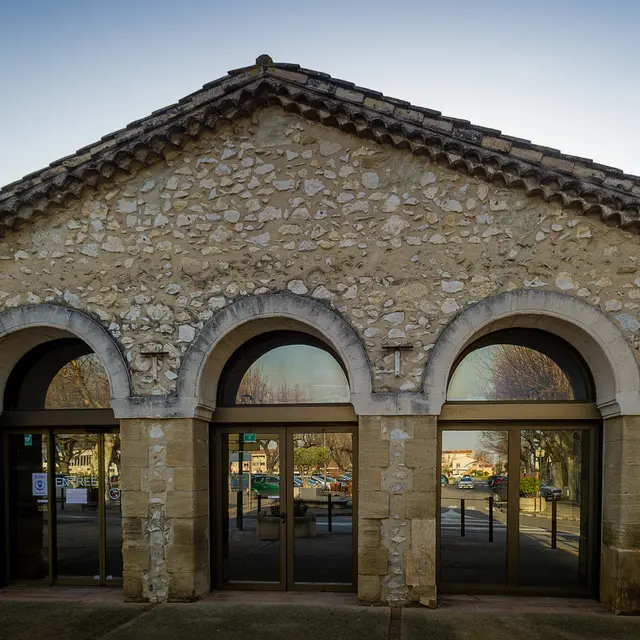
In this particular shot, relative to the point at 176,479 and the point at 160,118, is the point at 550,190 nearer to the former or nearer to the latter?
the point at 160,118

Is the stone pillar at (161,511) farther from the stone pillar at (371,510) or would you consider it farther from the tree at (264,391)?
the stone pillar at (371,510)

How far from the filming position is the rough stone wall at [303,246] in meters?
6.62

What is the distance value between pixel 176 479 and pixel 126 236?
120 inches

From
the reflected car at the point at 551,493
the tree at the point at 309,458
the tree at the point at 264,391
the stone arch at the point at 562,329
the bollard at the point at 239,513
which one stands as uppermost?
the stone arch at the point at 562,329

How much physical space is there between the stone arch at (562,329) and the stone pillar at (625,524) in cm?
34

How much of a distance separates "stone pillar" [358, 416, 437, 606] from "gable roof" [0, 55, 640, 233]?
300cm

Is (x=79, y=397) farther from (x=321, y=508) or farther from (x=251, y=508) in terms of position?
(x=321, y=508)

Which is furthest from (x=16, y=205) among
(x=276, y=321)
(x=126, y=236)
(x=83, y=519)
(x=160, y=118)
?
(x=83, y=519)

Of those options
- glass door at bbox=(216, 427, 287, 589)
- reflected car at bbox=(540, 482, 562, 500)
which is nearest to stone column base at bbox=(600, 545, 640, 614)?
reflected car at bbox=(540, 482, 562, 500)

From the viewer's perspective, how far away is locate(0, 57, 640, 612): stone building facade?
21.4 ft

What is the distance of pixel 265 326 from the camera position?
7.23m

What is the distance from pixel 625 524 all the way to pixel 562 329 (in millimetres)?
2239

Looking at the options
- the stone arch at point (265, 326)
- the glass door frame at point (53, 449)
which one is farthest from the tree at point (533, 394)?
the glass door frame at point (53, 449)

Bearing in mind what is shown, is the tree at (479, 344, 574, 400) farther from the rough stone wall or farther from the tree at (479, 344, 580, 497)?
the rough stone wall
